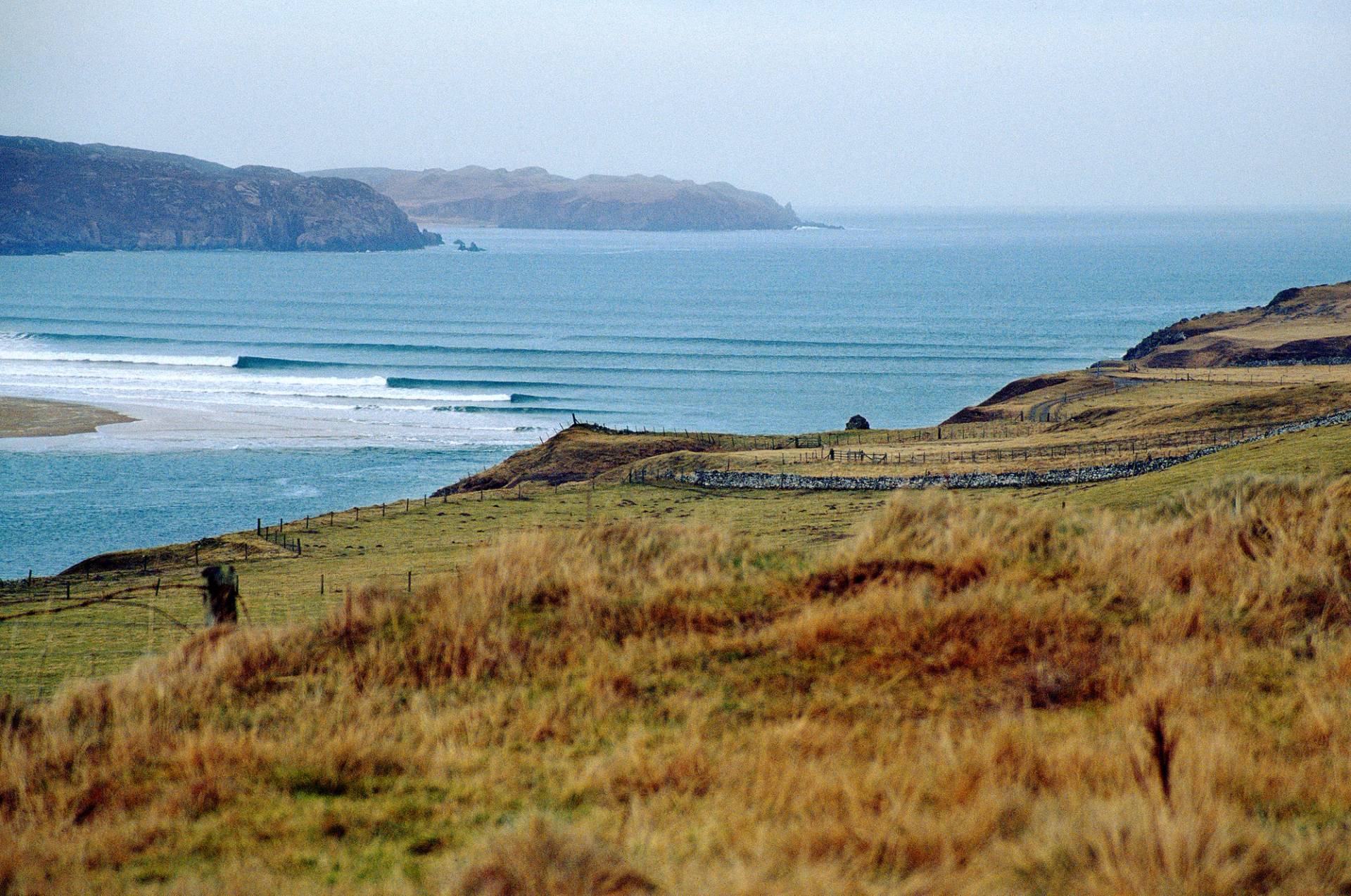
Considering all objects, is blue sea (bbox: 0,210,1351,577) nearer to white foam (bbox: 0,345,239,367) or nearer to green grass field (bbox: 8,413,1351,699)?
white foam (bbox: 0,345,239,367)

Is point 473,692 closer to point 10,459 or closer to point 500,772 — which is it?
point 500,772

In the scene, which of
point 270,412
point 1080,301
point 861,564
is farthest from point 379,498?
point 1080,301

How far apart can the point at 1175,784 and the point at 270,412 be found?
75.0 meters

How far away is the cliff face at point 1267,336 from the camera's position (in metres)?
67.8

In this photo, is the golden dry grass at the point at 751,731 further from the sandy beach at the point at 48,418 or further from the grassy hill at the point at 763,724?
the sandy beach at the point at 48,418

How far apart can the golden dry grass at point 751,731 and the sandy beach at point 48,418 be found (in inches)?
2574

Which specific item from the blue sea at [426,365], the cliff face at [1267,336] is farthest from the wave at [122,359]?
the cliff face at [1267,336]

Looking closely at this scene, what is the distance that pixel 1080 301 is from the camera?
146 metres

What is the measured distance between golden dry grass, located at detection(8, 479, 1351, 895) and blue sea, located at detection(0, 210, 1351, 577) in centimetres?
3709

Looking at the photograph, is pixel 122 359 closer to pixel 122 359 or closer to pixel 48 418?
pixel 122 359

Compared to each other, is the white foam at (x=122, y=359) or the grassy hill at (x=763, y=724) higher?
the grassy hill at (x=763, y=724)

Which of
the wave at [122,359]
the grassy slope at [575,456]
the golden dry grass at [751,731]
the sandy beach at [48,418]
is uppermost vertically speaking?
the golden dry grass at [751,731]

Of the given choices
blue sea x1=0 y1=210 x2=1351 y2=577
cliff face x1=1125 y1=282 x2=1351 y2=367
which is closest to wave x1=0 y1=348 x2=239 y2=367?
blue sea x1=0 y1=210 x2=1351 y2=577

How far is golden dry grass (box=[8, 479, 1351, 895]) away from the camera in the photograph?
4902 mm
